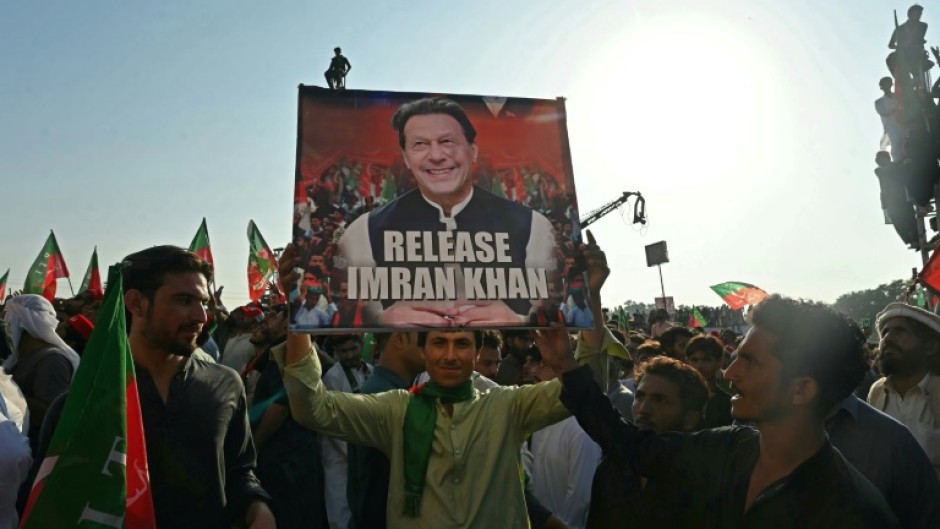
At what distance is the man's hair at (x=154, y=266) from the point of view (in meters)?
3.18

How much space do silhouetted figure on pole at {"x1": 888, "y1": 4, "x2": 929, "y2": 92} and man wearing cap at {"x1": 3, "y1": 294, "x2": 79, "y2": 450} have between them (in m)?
16.7

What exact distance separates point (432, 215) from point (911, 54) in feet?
54.4

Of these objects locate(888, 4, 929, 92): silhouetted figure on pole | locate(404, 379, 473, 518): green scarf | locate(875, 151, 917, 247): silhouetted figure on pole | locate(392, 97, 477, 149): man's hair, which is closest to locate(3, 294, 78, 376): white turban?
locate(404, 379, 473, 518): green scarf

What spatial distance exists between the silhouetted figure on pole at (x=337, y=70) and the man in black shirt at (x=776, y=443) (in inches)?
391

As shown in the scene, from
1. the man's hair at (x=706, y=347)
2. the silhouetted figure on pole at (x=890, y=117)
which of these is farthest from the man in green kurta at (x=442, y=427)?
the silhouetted figure on pole at (x=890, y=117)

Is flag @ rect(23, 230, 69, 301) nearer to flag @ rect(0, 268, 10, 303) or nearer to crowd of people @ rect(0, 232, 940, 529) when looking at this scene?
flag @ rect(0, 268, 10, 303)

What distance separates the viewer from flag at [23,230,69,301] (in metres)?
15.3

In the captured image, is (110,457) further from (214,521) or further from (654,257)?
(654,257)

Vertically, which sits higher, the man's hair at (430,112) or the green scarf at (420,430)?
the man's hair at (430,112)

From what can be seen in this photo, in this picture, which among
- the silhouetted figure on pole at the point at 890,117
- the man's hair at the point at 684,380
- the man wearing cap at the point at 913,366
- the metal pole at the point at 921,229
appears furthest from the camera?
the metal pole at the point at 921,229

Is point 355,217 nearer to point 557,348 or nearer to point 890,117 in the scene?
point 557,348

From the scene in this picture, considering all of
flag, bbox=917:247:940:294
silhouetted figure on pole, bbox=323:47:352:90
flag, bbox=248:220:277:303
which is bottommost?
flag, bbox=917:247:940:294

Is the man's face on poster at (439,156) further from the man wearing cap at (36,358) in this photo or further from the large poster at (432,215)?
the man wearing cap at (36,358)

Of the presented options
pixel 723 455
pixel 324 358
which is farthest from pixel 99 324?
pixel 324 358
